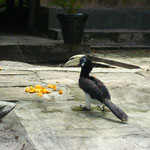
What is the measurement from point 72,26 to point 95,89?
4.71 metres

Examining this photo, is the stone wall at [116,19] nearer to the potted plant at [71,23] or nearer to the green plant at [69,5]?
the green plant at [69,5]

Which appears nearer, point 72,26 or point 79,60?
point 79,60

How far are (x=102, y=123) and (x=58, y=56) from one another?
5032mm

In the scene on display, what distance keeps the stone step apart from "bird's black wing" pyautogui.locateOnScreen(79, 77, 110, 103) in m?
5.49

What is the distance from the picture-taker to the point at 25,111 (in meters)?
4.72

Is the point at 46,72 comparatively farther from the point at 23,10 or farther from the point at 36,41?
the point at 23,10

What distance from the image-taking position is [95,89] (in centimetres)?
471

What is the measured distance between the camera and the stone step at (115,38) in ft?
34.8

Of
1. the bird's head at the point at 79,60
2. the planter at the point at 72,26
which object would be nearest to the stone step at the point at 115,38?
the planter at the point at 72,26

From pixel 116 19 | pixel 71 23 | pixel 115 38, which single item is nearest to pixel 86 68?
pixel 71 23

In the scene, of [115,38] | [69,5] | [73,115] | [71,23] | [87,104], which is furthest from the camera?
[115,38]

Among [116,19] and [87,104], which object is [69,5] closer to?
[116,19]

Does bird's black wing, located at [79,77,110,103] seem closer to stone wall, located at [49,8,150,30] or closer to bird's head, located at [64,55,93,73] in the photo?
bird's head, located at [64,55,93,73]

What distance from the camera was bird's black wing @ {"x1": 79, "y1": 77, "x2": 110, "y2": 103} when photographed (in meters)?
4.67
